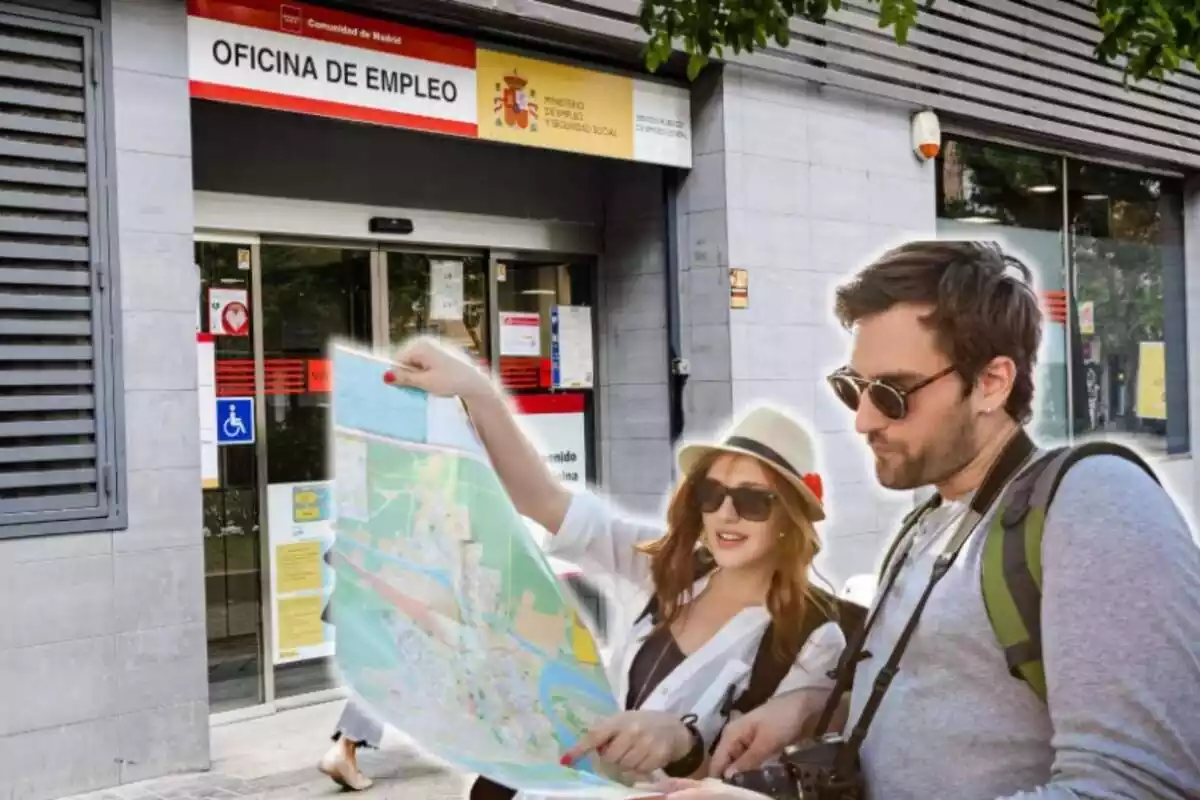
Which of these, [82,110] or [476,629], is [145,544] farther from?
[476,629]

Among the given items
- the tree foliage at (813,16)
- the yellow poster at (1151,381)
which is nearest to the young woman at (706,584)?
the tree foliage at (813,16)

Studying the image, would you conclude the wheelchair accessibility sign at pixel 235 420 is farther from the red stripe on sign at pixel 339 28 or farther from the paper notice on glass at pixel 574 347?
the red stripe on sign at pixel 339 28

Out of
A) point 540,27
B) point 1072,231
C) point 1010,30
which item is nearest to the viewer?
point 540,27

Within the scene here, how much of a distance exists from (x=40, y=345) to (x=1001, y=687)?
185 inches

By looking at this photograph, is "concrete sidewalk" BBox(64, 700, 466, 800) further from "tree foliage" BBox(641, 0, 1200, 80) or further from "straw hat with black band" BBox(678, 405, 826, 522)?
"tree foliage" BBox(641, 0, 1200, 80)

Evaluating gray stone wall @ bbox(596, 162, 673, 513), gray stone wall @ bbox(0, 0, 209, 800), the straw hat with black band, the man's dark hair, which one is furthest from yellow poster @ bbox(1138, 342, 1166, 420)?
the man's dark hair

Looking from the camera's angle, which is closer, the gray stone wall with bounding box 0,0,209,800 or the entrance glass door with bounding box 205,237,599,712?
the gray stone wall with bounding box 0,0,209,800

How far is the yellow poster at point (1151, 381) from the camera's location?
11711 millimetres

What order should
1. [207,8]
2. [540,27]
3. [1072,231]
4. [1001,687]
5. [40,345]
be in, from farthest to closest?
[1072,231]
[540,27]
[207,8]
[40,345]
[1001,687]

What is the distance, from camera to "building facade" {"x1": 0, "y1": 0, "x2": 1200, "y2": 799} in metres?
5.32

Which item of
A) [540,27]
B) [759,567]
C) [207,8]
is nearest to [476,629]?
[759,567]

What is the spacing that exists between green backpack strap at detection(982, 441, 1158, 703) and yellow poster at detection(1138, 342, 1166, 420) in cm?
1085

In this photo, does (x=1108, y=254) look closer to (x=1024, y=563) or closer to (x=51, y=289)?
(x=51, y=289)

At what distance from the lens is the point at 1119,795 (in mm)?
1456
